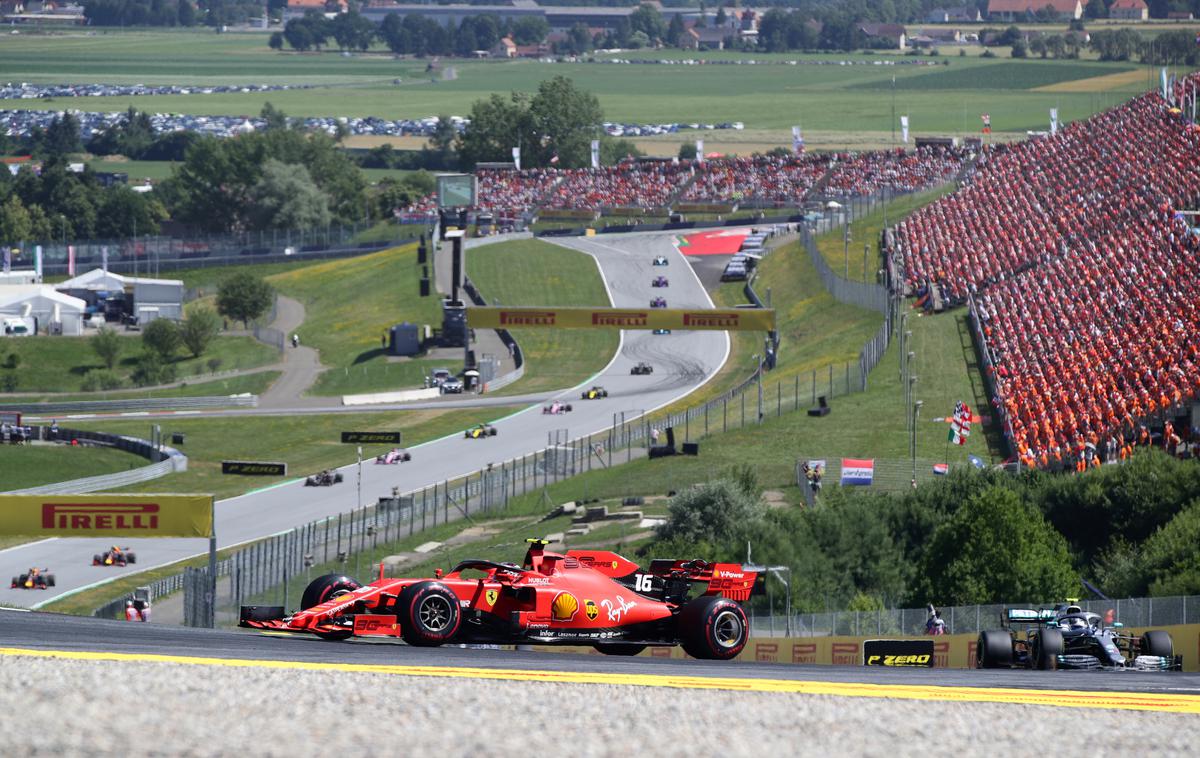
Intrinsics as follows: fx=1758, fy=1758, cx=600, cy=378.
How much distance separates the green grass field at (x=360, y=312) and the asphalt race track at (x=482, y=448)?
27.8 feet

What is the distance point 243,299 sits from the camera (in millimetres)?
104125

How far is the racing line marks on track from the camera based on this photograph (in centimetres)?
1630

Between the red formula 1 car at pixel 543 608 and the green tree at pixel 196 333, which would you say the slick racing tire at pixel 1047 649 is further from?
the green tree at pixel 196 333

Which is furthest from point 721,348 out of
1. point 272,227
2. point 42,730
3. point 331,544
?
point 42,730

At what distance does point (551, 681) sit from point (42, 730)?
484 centimetres

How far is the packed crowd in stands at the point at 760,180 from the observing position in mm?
127812

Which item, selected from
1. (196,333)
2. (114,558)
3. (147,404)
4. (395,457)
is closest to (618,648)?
(114,558)

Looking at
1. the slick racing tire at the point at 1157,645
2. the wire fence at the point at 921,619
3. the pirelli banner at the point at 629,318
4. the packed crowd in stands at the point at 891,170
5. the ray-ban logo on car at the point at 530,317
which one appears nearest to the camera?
the slick racing tire at the point at 1157,645

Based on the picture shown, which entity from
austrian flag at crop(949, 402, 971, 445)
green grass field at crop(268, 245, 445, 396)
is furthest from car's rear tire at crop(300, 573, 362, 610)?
green grass field at crop(268, 245, 445, 396)

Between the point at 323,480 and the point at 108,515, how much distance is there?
26670 mm

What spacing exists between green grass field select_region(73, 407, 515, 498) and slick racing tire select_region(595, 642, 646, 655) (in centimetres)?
4074

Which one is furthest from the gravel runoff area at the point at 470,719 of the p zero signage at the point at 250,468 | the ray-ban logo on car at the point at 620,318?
the ray-ban logo on car at the point at 620,318

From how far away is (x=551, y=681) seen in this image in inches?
639

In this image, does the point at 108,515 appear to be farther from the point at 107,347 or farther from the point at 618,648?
the point at 107,347
